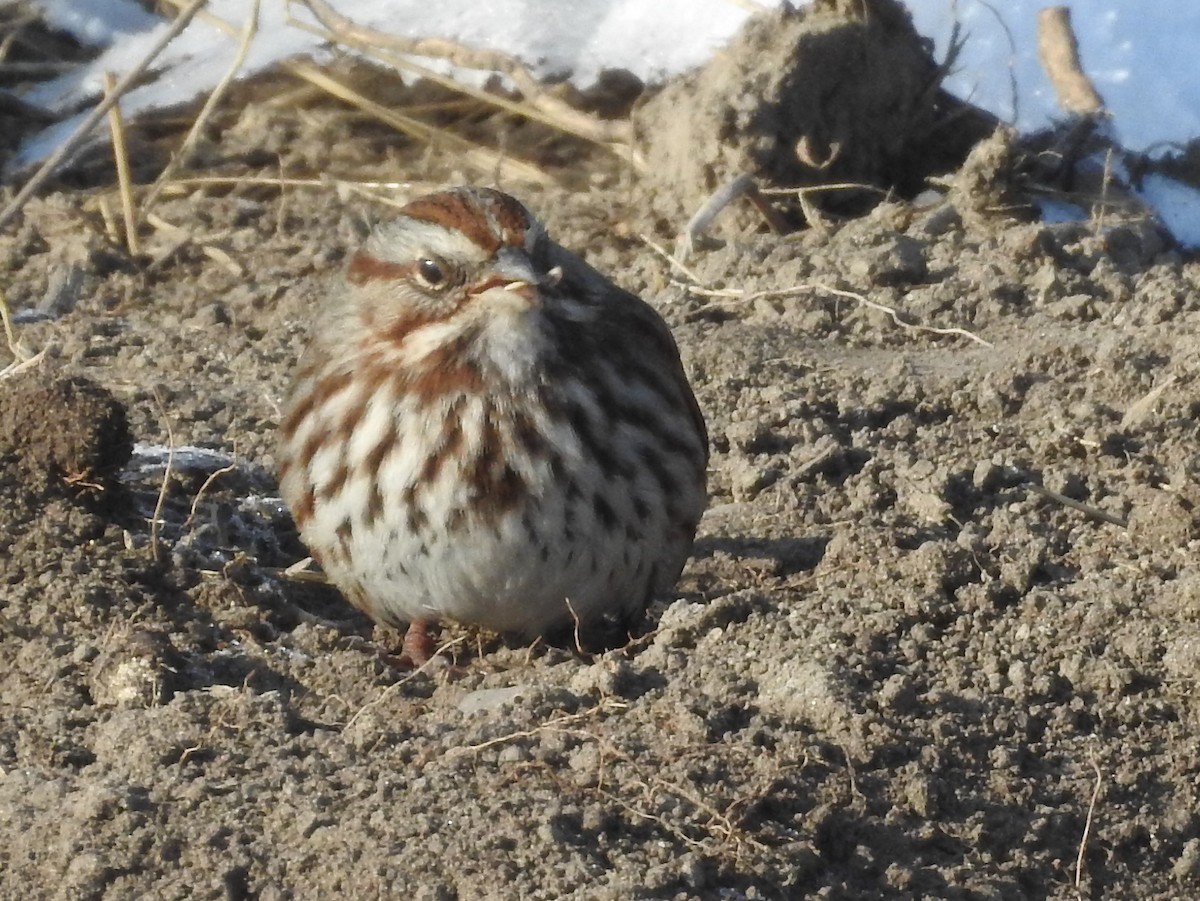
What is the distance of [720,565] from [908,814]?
1505mm

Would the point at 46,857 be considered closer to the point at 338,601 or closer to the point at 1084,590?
the point at 338,601

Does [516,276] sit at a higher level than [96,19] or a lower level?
higher

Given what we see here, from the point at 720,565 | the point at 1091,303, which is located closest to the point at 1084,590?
the point at 720,565

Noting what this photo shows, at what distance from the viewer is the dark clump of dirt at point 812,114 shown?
6816 millimetres

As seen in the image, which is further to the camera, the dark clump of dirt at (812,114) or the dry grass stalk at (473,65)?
the dry grass stalk at (473,65)

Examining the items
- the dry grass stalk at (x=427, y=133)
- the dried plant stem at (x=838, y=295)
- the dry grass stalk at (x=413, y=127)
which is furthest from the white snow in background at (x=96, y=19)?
the dried plant stem at (x=838, y=295)

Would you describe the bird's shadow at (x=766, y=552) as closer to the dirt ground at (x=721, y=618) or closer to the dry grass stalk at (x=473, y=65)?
the dirt ground at (x=721, y=618)

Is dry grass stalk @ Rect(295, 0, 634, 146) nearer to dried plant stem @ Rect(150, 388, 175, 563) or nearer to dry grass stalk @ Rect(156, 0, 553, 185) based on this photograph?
dry grass stalk @ Rect(156, 0, 553, 185)

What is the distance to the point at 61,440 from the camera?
5.04 metres

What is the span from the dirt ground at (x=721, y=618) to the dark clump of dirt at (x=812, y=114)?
7.5 inches

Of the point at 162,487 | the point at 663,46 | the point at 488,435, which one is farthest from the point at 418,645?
the point at 663,46

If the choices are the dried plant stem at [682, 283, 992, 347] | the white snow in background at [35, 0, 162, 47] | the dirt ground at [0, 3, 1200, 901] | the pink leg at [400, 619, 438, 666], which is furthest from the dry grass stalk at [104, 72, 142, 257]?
the pink leg at [400, 619, 438, 666]

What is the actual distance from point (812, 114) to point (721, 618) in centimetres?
287

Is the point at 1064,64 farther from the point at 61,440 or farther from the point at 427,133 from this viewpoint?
the point at 61,440
